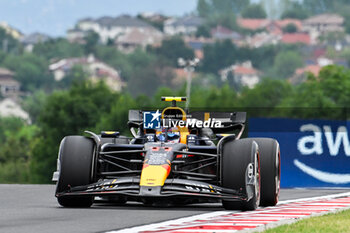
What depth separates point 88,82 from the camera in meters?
127

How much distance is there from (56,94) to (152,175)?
10153cm

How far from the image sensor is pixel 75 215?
1582 centimetres

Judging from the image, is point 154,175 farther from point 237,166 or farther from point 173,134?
point 173,134

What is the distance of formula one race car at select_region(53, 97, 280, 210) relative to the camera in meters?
16.8

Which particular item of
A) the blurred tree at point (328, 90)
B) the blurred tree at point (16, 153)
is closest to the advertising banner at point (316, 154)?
the blurred tree at point (16, 153)

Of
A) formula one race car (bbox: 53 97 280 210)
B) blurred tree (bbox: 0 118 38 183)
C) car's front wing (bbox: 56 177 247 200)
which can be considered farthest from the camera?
blurred tree (bbox: 0 118 38 183)

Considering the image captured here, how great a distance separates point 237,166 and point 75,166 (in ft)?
8.03

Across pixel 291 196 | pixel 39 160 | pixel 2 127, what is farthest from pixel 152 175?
pixel 2 127

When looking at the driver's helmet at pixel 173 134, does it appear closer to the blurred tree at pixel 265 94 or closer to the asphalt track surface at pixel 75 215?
the asphalt track surface at pixel 75 215

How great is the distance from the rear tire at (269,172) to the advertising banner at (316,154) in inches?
411

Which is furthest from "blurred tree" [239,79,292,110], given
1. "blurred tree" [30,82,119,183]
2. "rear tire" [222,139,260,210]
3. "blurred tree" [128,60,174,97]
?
"rear tire" [222,139,260,210]

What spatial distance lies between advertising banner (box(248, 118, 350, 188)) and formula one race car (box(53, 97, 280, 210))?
34.2 feet

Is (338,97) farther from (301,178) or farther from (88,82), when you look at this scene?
(301,178)

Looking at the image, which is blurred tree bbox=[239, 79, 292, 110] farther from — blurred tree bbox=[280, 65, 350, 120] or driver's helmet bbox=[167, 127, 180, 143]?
driver's helmet bbox=[167, 127, 180, 143]
